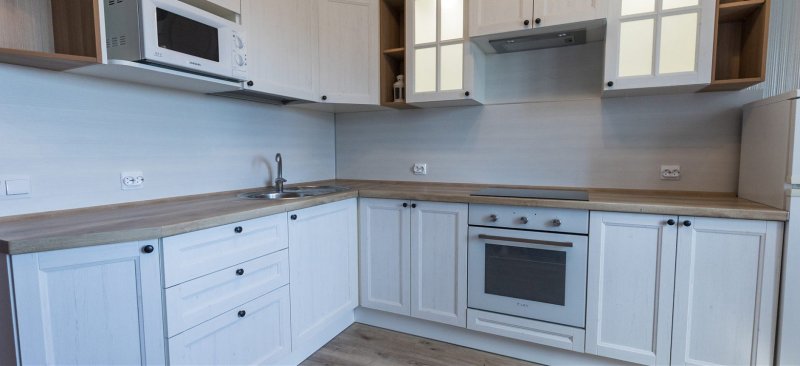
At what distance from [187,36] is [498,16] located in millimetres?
1531

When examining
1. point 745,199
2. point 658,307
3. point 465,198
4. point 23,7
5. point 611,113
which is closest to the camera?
point 23,7

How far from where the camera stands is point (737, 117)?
2014 millimetres

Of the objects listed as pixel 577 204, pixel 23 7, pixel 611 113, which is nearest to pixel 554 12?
pixel 611 113

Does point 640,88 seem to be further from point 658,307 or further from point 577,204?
point 658,307

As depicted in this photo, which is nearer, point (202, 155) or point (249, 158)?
point (202, 155)

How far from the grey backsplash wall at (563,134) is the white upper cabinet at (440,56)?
0.77ft

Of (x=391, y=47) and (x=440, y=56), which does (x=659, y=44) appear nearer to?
(x=440, y=56)

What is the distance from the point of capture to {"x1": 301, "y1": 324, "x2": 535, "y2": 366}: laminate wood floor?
2.05m

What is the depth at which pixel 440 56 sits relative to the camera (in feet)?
7.68

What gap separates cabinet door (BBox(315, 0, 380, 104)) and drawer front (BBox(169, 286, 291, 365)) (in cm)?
126

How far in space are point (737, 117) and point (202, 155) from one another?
281 cm

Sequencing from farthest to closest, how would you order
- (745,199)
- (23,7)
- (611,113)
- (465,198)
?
(611,113)
(465,198)
(745,199)
(23,7)

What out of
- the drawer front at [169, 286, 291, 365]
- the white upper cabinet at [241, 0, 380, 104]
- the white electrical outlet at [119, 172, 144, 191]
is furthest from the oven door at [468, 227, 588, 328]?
the white electrical outlet at [119, 172, 144, 191]

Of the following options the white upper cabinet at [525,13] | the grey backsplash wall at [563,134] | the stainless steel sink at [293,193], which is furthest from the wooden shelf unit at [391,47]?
the stainless steel sink at [293,193]
